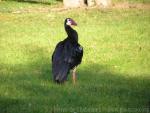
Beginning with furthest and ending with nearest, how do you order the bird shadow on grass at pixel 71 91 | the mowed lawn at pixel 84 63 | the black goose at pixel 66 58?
1. the black goose at pixel 66 58
2. the mowed lawn at pixel 84 63
3. the bird shadow on grass at pixel 71 91

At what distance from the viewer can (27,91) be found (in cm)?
1270

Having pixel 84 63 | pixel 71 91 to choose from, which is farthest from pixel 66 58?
pixel 84 63

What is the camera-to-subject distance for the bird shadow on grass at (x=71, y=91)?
1128 cm

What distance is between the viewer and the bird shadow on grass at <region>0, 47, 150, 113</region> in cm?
1128

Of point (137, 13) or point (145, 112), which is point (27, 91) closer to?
point (145, 112)

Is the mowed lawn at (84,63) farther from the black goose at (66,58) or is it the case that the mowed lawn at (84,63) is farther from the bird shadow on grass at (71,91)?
the black goose at (66,58)

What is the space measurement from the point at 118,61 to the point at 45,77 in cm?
334

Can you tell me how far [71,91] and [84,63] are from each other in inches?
155

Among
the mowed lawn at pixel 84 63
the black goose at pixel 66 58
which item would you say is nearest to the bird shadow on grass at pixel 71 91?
the mowed lawn at pixel 84 63

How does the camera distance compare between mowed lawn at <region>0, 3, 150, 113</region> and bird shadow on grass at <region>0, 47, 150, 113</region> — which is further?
mowed lawn at <region>0, 3, 150, 113</region>

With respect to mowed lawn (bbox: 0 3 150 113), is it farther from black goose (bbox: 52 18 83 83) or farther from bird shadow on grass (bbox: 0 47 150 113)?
black goose (bbox: 52 18 83 83)

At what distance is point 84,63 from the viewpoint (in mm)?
16656

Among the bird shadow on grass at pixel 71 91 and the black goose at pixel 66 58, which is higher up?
the black goose at pixel 66 58

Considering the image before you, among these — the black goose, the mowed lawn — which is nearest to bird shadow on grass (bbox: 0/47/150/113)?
the mowed lawn
